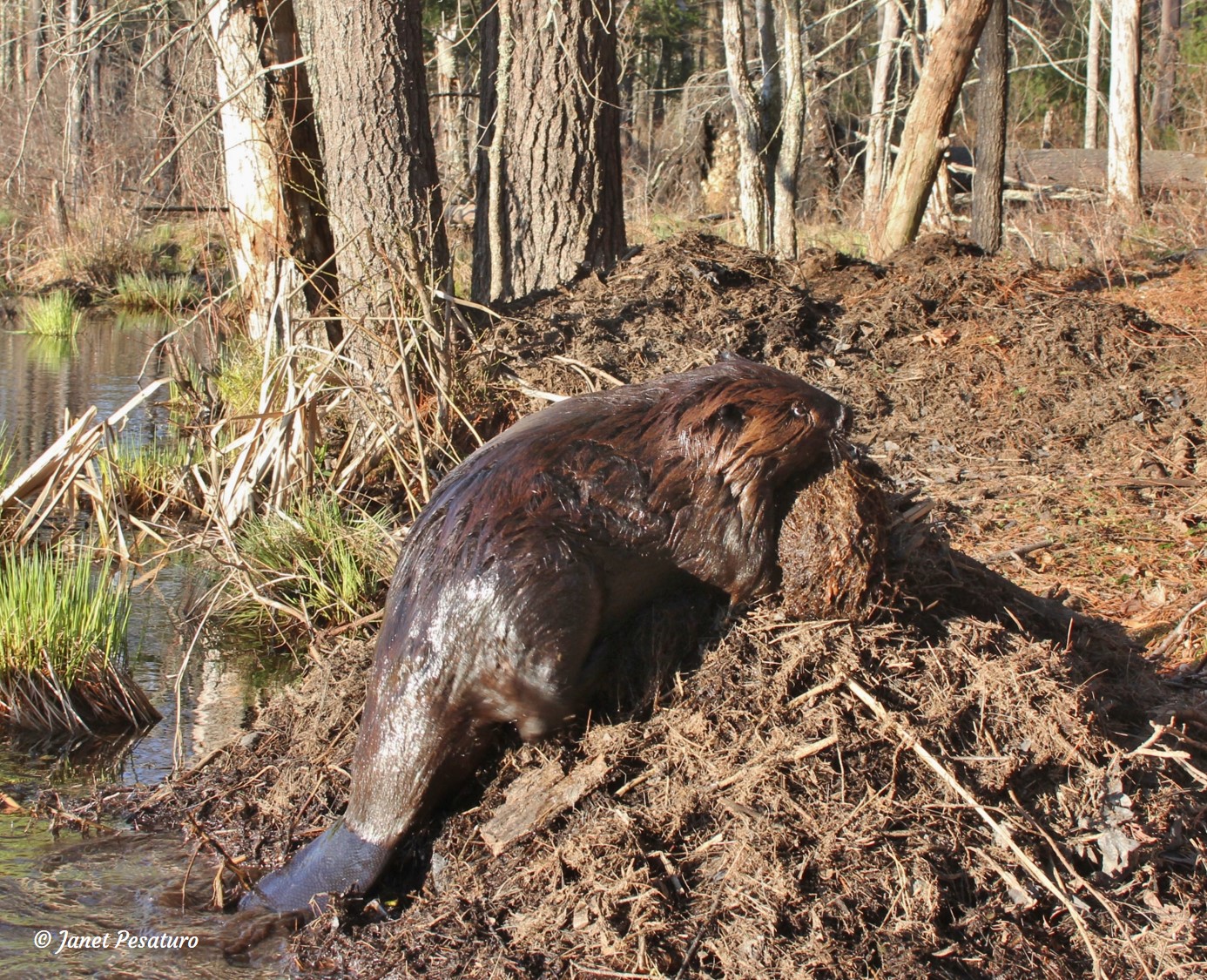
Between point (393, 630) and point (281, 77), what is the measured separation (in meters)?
5.27

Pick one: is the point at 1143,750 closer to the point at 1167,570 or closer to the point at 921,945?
the point at 921,945

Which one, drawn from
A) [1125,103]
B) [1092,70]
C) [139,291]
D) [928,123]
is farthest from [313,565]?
[1092,70]

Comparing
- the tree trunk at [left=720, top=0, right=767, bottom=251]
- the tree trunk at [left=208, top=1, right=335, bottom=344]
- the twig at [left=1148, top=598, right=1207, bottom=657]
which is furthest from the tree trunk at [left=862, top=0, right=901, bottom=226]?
the twig at [left=1148, top=598, right=1207, bottom=657]

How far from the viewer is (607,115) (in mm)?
7102

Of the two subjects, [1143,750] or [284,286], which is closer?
[1143,750]

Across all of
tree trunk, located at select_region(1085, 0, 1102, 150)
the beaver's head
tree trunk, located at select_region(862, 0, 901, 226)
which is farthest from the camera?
tree trunk, located at select_region(1085, 0, 1102, 150)

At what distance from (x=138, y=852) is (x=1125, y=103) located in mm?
12669

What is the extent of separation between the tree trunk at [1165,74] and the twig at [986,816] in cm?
2076

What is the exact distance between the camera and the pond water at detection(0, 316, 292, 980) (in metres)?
3.03

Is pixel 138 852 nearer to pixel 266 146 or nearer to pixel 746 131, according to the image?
pixel 266 146

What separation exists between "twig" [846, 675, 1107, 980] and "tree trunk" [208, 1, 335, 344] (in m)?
4.78

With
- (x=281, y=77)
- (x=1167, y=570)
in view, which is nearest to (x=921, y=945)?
(x=1167, y=570)

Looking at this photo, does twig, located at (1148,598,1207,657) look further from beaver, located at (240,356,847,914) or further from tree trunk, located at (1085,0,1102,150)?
tree trunk, located at (1085,0,1102,150)

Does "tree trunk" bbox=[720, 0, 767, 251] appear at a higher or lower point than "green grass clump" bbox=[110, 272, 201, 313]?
higher
